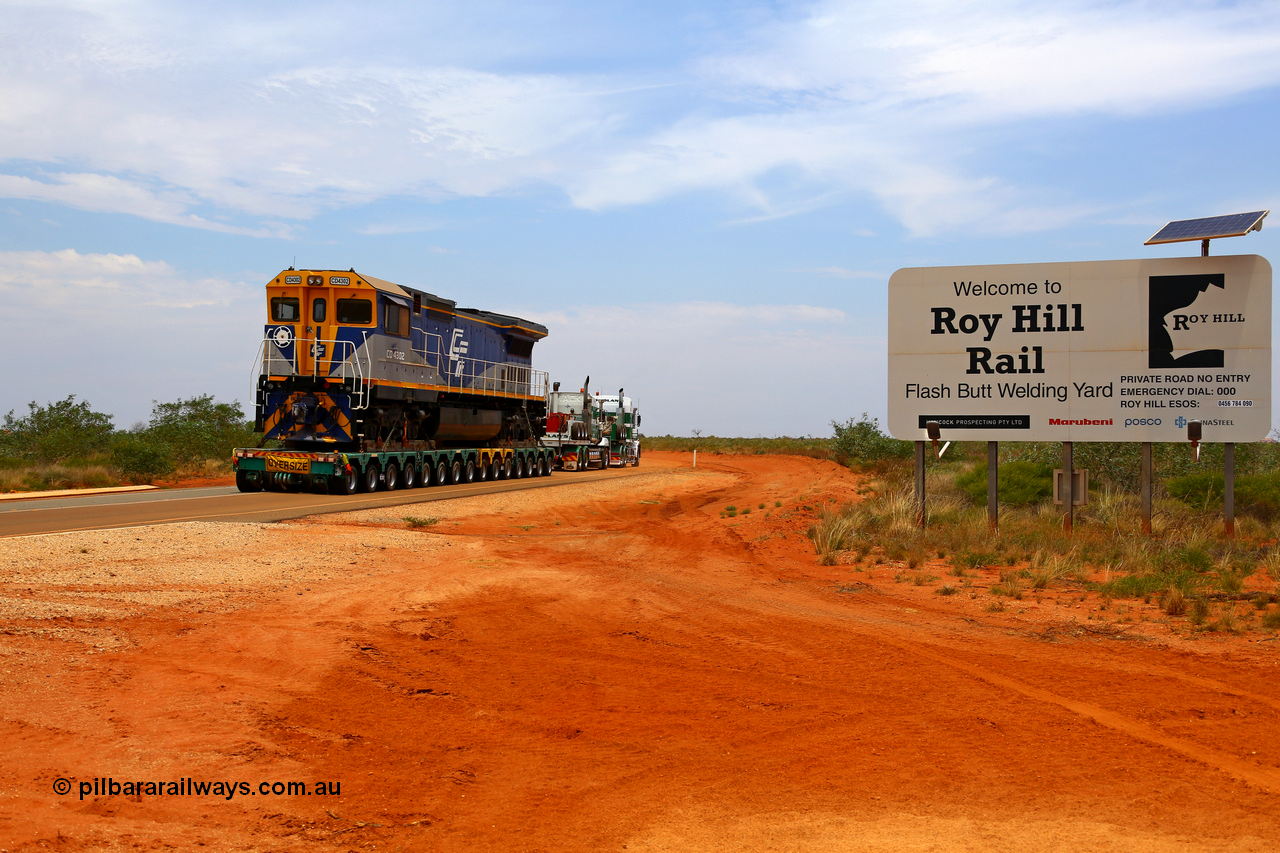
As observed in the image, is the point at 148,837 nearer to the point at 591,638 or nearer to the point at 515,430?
the point at 591,638

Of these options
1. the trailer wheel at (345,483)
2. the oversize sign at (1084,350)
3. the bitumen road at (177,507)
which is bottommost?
the bitumen road at (177,507)

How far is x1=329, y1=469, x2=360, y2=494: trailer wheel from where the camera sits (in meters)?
24.8

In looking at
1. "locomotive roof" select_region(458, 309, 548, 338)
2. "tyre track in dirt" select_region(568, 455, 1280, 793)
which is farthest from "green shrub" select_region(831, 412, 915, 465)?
"tyre track in dirt" select_region(568, 455, 1280, 793)

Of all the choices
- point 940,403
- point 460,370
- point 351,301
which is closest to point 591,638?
point 940,403

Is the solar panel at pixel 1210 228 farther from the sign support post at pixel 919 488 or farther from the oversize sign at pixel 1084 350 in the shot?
the sign support post at pixel 919 488

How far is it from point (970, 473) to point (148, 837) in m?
24.6

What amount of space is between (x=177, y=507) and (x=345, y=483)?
563 cm

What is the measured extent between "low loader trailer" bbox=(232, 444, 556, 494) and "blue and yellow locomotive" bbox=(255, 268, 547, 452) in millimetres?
535

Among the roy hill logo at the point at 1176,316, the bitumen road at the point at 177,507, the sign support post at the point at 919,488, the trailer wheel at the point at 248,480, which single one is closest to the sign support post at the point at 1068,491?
the roy hill logo at the point at 1176,316

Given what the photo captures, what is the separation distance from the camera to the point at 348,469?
24656 mm

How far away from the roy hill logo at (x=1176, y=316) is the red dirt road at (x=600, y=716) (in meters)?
7.72

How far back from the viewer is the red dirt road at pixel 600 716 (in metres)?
4.84

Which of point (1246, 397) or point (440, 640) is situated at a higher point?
point (1246, 397)

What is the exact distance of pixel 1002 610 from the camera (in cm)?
1103
